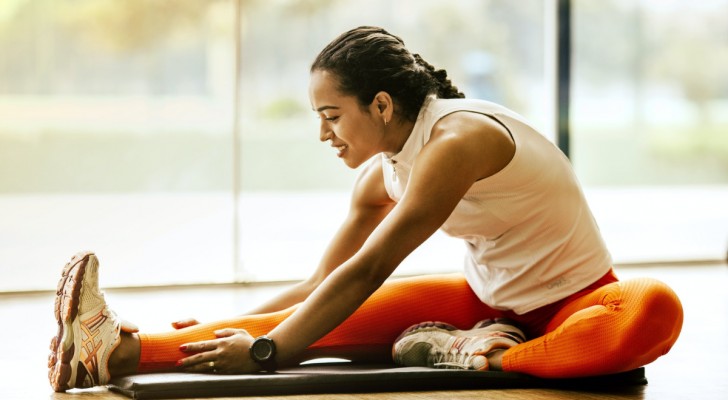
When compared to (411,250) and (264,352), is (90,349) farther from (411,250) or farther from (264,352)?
(411,250)

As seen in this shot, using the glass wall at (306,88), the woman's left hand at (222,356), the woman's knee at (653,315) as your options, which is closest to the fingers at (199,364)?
the woman's left hand at (222,356)

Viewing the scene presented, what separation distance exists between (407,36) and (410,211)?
2.67 metres

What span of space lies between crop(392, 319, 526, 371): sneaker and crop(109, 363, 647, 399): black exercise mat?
0.05 metres

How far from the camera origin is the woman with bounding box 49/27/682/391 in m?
1.90

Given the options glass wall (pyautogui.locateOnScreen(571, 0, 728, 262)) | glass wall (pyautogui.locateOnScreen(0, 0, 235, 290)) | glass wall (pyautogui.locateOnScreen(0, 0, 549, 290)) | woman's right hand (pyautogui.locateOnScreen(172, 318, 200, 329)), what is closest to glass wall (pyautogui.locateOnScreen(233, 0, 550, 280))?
glass wall (pyautogui.locateOnScreen(0, 0, 549, 290))

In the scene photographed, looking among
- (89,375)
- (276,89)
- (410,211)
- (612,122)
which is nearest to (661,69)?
(612,122)

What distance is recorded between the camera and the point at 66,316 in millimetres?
1925

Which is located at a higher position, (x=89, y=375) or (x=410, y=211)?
(x=410, y=211)

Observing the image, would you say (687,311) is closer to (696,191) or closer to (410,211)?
(410,211)

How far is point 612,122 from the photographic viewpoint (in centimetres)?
477

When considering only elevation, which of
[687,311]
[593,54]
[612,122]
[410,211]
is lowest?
[687,311]

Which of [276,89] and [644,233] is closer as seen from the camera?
[276,89]

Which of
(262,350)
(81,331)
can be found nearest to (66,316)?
(81,331)

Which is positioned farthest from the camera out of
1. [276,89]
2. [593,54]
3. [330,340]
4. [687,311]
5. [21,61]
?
[593,54]
